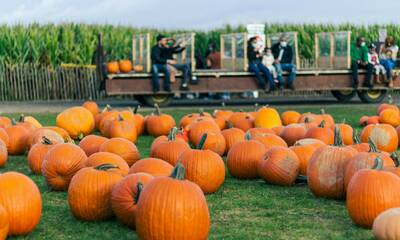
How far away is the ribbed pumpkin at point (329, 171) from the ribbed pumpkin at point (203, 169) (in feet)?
2.71

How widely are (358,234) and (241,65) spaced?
15776 mm

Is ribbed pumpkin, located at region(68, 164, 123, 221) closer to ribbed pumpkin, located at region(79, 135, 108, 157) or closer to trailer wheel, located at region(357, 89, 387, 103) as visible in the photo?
ribbed pumpkin, located at region(79, 135, 108, 157)

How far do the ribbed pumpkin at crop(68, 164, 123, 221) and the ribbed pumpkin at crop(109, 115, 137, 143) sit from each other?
4.80 meters

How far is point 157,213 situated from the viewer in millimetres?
4262

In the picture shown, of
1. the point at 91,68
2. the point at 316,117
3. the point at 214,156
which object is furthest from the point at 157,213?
the point at 91,68

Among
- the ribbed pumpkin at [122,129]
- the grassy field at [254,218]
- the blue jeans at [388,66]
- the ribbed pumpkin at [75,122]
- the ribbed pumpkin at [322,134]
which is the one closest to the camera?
the grassy field at [254,218]

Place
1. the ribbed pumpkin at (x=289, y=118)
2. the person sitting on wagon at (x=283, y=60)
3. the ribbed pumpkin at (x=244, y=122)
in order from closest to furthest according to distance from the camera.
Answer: the ribbed pumpkin at (x=244, y=122), the ribbed pumpkin at (x=289, y=118), the person sitting on wagon at (x=283, y=60)

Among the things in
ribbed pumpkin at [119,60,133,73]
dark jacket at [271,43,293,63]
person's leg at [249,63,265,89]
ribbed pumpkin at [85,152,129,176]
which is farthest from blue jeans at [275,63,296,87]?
ribbed pumpkin at [85,152,129,176]

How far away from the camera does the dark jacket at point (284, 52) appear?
65.5 ft

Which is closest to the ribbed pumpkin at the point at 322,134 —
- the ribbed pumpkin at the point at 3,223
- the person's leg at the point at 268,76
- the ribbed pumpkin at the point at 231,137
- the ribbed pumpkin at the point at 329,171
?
the ribbed pumpkin at the point at 231,137

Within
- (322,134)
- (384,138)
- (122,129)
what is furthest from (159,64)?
(322,134)

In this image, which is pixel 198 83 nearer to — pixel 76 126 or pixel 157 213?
pixel 76 126

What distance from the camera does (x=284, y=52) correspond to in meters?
20.0

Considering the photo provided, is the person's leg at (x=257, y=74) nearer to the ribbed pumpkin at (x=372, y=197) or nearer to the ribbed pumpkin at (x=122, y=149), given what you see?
the ribbed pumpkin at (x=122, y=149)
